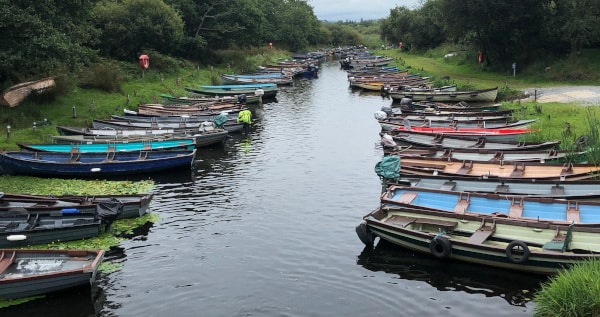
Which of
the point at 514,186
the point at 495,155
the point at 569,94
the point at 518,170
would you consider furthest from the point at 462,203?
the point at 569,94

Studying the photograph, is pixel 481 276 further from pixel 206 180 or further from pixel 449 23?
pixel 449 23

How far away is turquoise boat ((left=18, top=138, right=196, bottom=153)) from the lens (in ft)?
96.1

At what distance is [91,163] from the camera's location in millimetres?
27266

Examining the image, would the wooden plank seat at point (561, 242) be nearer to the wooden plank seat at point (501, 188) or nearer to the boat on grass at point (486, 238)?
the boat on grass at point (486, 238)

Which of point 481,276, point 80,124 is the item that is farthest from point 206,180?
point 481,276

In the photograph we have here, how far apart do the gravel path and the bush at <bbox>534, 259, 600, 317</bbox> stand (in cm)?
2706

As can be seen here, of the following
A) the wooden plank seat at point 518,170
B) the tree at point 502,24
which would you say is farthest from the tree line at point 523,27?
the wooden plank seat at point 518,170

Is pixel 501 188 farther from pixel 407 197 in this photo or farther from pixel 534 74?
pixel 534 74

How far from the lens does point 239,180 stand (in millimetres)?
27750

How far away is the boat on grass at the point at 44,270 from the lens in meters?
14.9

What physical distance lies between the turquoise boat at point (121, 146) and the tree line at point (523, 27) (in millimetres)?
33290

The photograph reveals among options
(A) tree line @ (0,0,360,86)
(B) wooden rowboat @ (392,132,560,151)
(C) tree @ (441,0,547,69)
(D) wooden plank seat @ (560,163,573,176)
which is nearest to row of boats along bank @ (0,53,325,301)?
(A) tree line @ (0,0,360,86)

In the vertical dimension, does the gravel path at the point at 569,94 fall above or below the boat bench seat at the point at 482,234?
above

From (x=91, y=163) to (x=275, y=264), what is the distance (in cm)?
1346
